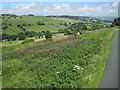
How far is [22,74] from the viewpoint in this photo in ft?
58.3

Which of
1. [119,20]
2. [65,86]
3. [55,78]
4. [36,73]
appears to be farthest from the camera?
[119,20]

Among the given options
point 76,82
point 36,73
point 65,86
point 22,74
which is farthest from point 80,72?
point 22,74

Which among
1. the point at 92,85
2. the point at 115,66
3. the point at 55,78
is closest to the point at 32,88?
the point at 55,78

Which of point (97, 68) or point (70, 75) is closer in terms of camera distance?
point (70, 75)

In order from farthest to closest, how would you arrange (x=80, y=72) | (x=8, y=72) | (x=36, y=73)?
(x=8, y=72), (x=36, y=73), (x=80, y=72)

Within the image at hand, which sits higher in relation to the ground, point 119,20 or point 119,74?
point 119,20

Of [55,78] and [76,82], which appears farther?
[55,78]

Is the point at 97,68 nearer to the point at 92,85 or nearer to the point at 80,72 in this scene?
the point at 80,72

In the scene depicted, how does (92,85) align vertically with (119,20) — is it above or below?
below

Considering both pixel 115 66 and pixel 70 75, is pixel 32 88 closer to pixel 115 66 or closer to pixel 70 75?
pixel 70 75

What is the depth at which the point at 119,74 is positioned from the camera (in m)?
15.9

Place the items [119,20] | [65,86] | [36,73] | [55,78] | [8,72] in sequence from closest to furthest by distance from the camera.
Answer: [65,86], [55,78], [36,73], [8,72], [119,20]

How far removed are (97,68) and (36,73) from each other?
7.33 meters

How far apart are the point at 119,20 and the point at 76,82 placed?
87540 millimetres
